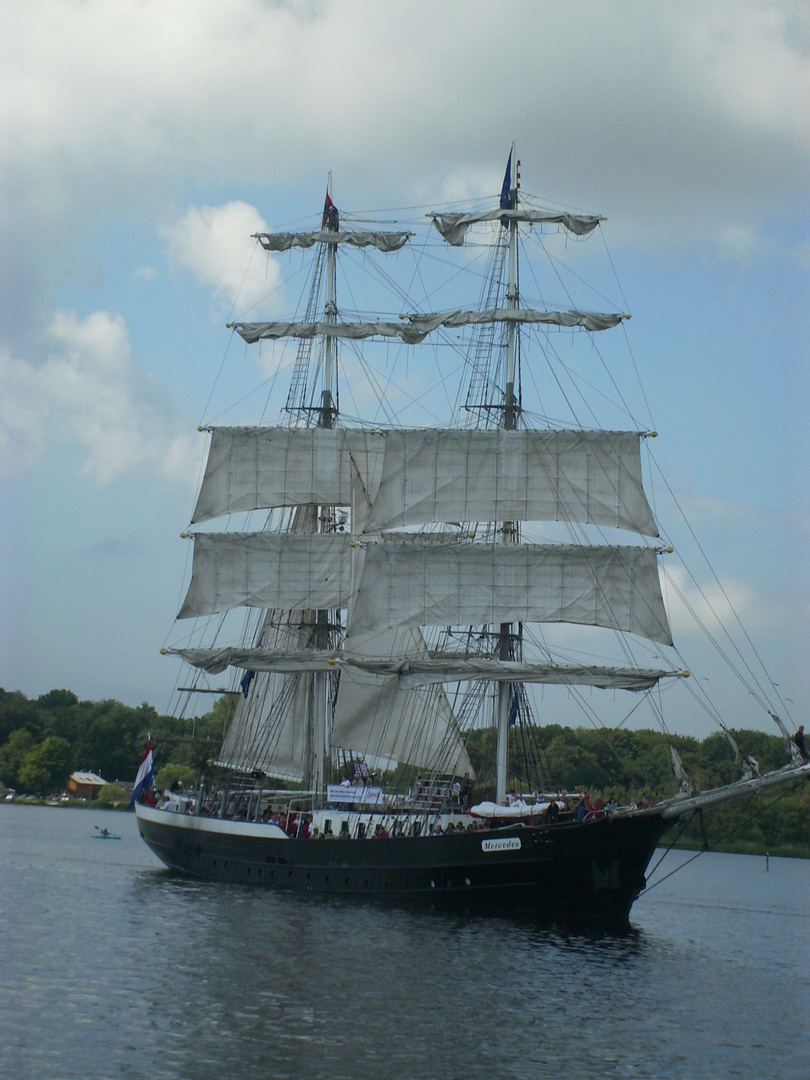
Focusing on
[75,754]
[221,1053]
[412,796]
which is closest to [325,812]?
[412,796]

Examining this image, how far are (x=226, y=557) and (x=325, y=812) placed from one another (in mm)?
14669

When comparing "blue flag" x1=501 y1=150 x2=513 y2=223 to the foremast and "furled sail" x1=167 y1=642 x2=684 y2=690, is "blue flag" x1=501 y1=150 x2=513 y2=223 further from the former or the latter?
"furled sail" x1=167 y1=642 x2=684 y2=690

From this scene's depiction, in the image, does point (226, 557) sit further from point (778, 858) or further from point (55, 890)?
point (778, 858)

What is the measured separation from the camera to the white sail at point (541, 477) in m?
54.8

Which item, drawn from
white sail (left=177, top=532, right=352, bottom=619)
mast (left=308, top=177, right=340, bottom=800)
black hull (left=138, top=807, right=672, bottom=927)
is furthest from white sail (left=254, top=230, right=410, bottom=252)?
black hull (left=138, top=807, right=672, bottom=927)

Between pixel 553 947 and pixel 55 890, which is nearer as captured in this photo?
pixel 553 947

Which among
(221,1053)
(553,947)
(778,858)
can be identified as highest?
(778,858)

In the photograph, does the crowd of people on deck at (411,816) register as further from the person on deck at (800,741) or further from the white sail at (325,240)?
the white sail at (325,240)

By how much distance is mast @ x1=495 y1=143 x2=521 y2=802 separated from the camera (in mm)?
51656

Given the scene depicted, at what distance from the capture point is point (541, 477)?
54812 mm

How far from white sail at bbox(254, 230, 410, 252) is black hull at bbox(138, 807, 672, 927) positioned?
93.3ft

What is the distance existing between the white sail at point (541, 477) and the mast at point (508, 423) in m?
1.30

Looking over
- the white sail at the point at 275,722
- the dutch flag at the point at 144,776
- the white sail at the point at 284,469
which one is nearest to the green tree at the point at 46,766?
the dutch flag at the point at 144,776

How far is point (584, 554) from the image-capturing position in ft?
177
